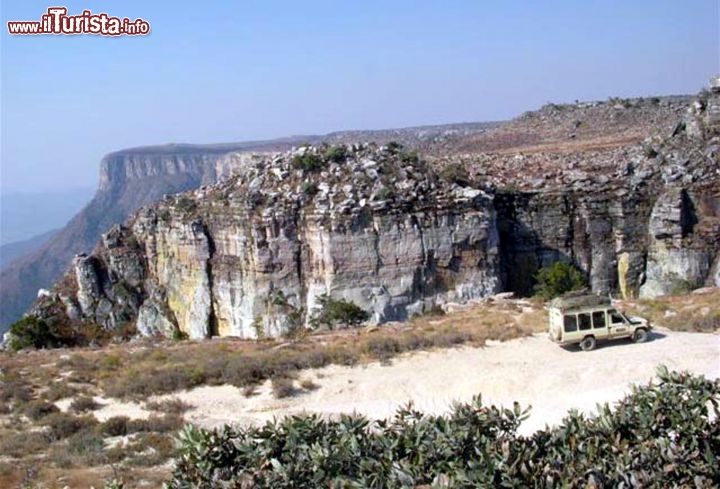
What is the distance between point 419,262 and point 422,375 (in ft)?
46.0

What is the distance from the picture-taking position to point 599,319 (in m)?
18.3

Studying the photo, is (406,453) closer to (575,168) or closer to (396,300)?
(396,300)

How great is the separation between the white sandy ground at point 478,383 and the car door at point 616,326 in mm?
348

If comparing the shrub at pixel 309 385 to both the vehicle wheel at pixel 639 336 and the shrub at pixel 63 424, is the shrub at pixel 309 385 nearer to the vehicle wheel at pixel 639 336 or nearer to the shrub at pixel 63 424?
the shrub at pixel 63 424

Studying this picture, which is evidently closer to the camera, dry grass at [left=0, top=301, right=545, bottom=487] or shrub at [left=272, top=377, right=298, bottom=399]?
dry grass at [left=0, top=301, right=545, bottom=487]

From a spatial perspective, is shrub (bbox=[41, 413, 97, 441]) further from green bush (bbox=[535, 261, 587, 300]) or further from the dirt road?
green bush (bbox=[535, 261, 587, 300])

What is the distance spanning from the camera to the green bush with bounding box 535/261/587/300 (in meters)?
30.0

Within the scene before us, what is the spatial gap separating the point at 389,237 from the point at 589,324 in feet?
45.4

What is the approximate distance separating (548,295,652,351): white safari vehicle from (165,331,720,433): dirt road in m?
0.30

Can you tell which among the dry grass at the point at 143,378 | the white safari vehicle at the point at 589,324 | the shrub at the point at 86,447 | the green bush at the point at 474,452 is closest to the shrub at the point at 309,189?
the dry grass at the point at 143,378

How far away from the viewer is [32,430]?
1531cm

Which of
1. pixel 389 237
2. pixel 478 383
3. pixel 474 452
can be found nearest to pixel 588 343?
pixel 478 383

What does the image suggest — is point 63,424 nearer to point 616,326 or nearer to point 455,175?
point 616,326

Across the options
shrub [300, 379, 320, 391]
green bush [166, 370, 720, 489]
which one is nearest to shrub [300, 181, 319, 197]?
shrub [300, 379, 320, 391]
